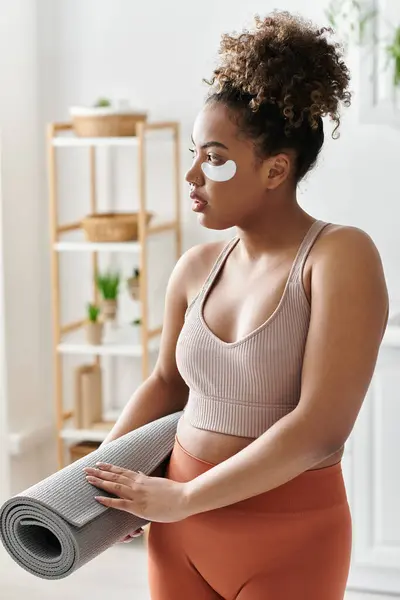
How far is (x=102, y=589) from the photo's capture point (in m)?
2.94

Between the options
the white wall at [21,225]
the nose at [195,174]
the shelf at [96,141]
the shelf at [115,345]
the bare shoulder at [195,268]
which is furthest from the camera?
the white wall at [21,225]

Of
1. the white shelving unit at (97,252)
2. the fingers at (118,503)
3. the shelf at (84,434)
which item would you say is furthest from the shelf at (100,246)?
the fingers at (118,503)

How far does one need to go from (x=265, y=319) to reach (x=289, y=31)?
378 millimetres

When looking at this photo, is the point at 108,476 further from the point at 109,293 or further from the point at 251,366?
the point at 109,293

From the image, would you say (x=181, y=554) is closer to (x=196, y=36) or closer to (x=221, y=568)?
(x=221, y=568)

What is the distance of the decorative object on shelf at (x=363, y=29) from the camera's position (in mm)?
2748

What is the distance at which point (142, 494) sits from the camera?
1.33 meters

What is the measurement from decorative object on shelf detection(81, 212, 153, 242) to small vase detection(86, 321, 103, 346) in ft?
0.89

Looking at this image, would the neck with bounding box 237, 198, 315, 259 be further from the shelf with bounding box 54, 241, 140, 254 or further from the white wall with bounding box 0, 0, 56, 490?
the white wall with bounding box 0, 0, 56, 490

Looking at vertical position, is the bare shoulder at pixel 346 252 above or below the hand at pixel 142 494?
above

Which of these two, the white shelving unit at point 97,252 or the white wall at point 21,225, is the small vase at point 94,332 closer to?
the white shelving unit at point 97,252

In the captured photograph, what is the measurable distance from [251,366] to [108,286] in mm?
1970

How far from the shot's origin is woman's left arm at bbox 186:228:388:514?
124cm

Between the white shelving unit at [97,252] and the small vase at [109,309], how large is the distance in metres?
0.05
